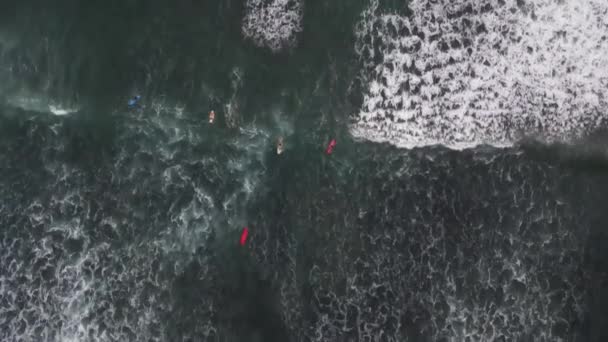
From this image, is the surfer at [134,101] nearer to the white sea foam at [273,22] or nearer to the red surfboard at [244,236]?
the white sea foam at [273,22]

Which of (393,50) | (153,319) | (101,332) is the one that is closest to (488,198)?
(393,50)

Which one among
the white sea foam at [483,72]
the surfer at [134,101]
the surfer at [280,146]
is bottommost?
the surfer at [280,146]

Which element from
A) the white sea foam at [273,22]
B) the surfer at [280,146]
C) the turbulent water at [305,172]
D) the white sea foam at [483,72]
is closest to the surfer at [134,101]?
the turbulent water at [305,172]

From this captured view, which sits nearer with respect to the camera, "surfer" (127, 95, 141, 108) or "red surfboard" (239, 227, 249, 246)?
"red surfboard" (239, 227, 249, 246)

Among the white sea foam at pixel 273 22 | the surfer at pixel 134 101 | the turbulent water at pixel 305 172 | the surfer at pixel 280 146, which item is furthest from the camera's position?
the surfer at pixel 134 101

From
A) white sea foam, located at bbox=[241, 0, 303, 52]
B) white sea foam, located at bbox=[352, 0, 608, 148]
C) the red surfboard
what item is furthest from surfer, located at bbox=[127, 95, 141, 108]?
white sea foam, located at bbox=[352, 0, 608, 148]

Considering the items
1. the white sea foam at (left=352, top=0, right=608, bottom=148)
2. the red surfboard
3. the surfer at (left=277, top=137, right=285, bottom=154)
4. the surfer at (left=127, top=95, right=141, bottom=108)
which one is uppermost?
the white sea foam at (left=352, top=0, right=608, bottom=148)

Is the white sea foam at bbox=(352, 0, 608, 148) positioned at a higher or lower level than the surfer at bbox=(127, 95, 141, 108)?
higher

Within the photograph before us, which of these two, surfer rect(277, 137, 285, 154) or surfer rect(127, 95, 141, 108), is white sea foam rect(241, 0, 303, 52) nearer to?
surfer rect(277, 137, 285, 154)

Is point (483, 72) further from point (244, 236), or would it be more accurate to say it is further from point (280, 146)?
point (244, 236)
